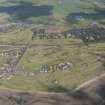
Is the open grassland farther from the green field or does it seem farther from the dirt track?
the dirt track

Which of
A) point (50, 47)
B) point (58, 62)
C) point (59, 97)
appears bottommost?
point (50, 47)

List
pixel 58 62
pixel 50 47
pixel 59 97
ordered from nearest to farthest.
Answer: pixel 59 97
pixel 58 62
pixel 50 47

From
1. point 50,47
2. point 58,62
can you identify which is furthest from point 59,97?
point 50,47

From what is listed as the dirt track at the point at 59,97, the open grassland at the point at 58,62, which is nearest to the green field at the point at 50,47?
the open grassland at the point at 58,62

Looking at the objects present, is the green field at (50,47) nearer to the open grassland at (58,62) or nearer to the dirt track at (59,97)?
the open grassland at (58,62)

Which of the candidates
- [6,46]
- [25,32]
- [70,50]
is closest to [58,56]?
[70,50]

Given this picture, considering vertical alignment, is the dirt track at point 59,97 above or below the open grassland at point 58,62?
above

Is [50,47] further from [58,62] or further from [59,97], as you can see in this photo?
[59,97]

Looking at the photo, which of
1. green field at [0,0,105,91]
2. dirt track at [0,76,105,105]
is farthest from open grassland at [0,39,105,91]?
dirt track at [0,76,105,105]
